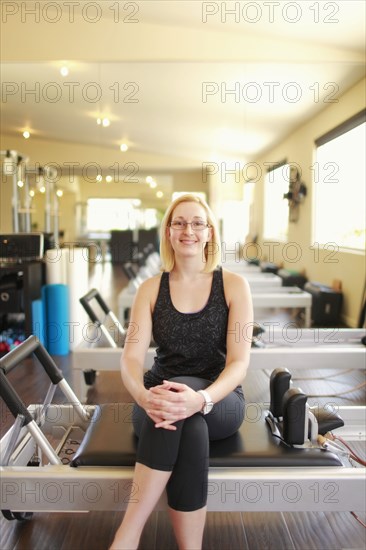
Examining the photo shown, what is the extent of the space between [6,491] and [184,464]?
51 cm

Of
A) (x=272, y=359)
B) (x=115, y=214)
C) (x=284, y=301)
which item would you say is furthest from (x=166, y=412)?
(x=115, y=214)

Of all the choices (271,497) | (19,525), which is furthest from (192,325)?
(19,525)

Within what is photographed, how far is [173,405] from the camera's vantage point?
1.24 meters

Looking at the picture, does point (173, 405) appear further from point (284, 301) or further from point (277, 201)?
point (277, 201)

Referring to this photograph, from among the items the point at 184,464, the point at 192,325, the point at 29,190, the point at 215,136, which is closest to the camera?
the point at 184,464

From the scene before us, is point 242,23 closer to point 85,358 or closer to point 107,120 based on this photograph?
point 107,120

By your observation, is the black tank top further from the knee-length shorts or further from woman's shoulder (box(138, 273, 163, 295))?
the knee-length shorts

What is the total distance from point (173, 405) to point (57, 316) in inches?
102

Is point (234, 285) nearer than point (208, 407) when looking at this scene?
No

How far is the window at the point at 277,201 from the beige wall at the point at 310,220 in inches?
4.1

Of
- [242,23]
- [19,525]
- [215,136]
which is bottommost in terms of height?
[19,525]

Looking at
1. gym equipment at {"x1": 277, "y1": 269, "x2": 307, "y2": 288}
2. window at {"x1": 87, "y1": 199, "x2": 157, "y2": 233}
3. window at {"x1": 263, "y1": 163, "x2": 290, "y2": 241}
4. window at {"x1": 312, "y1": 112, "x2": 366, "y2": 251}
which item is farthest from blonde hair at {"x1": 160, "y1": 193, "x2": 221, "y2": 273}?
window at {"x1": 87, "y1": 199, "x2": 157, "y2": 233}

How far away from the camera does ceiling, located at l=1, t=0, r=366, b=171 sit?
12.1 ft

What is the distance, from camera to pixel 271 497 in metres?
1.33
